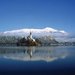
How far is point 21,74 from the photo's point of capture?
15.1 meters

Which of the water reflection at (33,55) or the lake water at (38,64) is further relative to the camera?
the water reflection at (33,55)

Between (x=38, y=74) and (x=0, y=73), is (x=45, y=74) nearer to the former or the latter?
(x=38, y=74)

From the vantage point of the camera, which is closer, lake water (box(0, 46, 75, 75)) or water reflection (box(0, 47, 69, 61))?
lake water (box(0, 46, 75, 75))

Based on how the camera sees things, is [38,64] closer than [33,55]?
Yes

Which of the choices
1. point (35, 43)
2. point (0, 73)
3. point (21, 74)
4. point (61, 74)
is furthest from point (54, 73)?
point (35, 43)

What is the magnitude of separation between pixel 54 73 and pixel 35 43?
103 meters

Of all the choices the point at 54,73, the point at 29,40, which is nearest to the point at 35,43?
the point at 29,40

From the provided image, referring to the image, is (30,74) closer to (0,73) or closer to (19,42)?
(0,73)

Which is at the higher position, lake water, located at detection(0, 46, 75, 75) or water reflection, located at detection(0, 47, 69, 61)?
water reflection, located at detection(0, 47, 69, 61)

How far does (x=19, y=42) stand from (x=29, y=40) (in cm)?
611

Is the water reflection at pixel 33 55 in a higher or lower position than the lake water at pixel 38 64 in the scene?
higher

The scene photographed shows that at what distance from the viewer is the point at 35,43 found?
119 metres

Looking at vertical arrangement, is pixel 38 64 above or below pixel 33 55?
below

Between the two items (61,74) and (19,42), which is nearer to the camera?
(61,74)
